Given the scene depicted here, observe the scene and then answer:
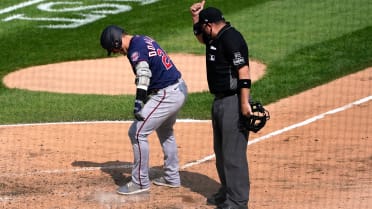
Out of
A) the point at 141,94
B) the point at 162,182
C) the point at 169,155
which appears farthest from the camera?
the point at 162,182

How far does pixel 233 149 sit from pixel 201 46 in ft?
32.1

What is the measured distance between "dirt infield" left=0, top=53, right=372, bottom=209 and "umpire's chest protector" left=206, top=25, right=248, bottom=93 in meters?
1.23

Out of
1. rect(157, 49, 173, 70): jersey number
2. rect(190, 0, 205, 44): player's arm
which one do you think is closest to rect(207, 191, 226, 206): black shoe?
rect(157, 49, 173, 70): jersey number

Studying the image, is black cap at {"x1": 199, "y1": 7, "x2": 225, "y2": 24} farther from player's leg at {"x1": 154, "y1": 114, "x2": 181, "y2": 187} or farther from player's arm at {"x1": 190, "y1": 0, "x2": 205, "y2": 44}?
player's leg at {"x1": 154, "y1": 114, "x2": 181, "y2": 187}

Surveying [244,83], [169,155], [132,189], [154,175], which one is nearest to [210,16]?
[244,83]

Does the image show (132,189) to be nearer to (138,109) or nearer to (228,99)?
(138,109)

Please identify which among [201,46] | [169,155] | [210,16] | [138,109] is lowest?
[169,155]

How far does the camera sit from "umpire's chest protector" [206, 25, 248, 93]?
802cm

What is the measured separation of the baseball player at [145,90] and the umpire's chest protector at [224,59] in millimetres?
703

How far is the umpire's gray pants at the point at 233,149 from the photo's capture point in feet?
26.8

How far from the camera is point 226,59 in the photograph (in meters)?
8.11

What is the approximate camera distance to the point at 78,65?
1692 cm

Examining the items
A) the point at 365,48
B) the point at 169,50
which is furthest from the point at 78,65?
the point at 365,48

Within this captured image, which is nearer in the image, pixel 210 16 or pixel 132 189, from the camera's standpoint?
pixel 210 16
